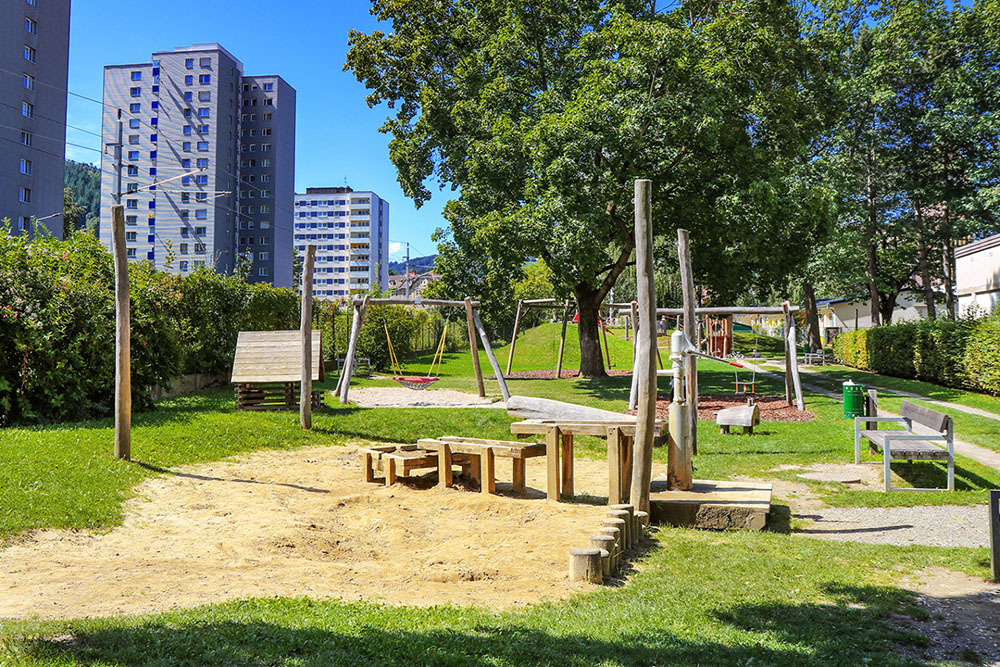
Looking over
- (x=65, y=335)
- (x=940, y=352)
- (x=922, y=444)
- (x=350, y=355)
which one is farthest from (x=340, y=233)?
(x=922, y=444)

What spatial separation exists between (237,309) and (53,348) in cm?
933

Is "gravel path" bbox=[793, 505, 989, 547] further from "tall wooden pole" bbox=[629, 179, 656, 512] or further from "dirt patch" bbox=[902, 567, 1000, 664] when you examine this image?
"tall wooden pole" bbox=[629, 179, 656, 512]

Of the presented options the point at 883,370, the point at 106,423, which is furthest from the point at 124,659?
the point at 883,370

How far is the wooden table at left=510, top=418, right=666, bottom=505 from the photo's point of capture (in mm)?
7590

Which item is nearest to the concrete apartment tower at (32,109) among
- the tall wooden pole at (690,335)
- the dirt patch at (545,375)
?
the dirt patch at (545,375)

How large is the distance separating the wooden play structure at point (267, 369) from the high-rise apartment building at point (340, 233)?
13536 centimetres

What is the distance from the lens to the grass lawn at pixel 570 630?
351 centimetres

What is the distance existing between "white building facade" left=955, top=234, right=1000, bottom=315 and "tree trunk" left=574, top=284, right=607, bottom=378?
11.6 m

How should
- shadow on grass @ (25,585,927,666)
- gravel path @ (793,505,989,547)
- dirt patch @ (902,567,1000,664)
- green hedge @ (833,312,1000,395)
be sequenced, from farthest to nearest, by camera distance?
green hedge @ (833,312,1000,395) → gravel path @ (793,505,989,547) → dirt patch @ (902,567,1000,664) → shadow on grass @ (25,585,927,666)

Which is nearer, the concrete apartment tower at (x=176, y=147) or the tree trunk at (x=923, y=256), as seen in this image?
the tree trunk at (x=923, y=256)

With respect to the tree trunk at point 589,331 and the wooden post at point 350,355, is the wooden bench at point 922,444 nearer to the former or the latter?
the wooden post at point 350,355

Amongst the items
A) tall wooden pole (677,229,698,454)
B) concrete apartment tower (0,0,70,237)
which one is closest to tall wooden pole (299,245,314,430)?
tall wooden pole (677,229,698,454)

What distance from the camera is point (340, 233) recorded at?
502 feet

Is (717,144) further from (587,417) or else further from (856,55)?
(856,55)
